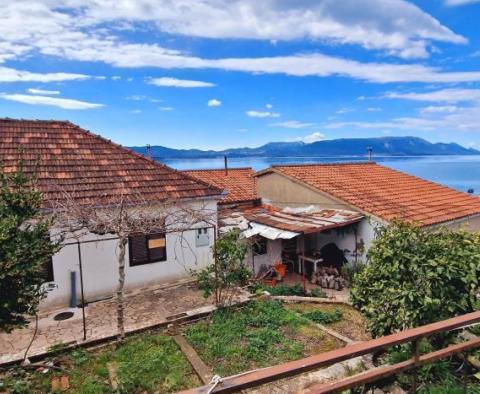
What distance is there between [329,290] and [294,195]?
5832 millimetres

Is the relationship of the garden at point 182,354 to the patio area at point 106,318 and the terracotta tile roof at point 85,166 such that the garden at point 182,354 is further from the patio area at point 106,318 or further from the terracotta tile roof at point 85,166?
the terracotta tile roof at point 85,166

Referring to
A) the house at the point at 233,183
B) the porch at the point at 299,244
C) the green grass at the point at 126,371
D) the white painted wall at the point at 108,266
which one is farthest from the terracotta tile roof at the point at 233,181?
the green grass at the point at 126,371

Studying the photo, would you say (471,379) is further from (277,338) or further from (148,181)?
(148,181)

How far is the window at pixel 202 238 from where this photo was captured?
13.3 metres

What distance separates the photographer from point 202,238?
13.4m

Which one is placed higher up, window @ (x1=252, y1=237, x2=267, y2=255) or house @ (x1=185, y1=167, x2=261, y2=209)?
house @ (x1=185, y1=167, x2=261, y2=209)

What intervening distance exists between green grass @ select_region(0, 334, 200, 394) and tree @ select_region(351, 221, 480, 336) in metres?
3.69

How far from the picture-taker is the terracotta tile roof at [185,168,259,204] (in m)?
20.7

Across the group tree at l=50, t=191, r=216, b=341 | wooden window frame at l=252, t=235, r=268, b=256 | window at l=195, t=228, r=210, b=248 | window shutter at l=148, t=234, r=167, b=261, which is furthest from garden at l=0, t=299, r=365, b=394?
→ wooden window frame at l=252, t=235, r=268, b=256

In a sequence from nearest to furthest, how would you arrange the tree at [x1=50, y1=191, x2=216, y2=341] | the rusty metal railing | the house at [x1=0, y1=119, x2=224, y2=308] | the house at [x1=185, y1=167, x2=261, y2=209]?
the rusty metal railing
the tree at [x1=50, y1=191, x2=216, y2=341]
the house at [x1=0, y1=119, x2=224, y2=308]
the house at [x1=185, y1=167, x2=261, y2=209]

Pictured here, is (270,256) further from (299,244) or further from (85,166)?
(85,166)

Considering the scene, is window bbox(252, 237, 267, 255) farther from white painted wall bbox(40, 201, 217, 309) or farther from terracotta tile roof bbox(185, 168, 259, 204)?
white painted wall bbox(40, 201, 217, 309)

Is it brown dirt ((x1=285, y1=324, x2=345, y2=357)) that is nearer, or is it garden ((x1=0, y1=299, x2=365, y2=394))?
garden ((x1=0, y1=299, x2=365, y2=394))

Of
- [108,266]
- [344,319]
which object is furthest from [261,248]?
[108,266]
